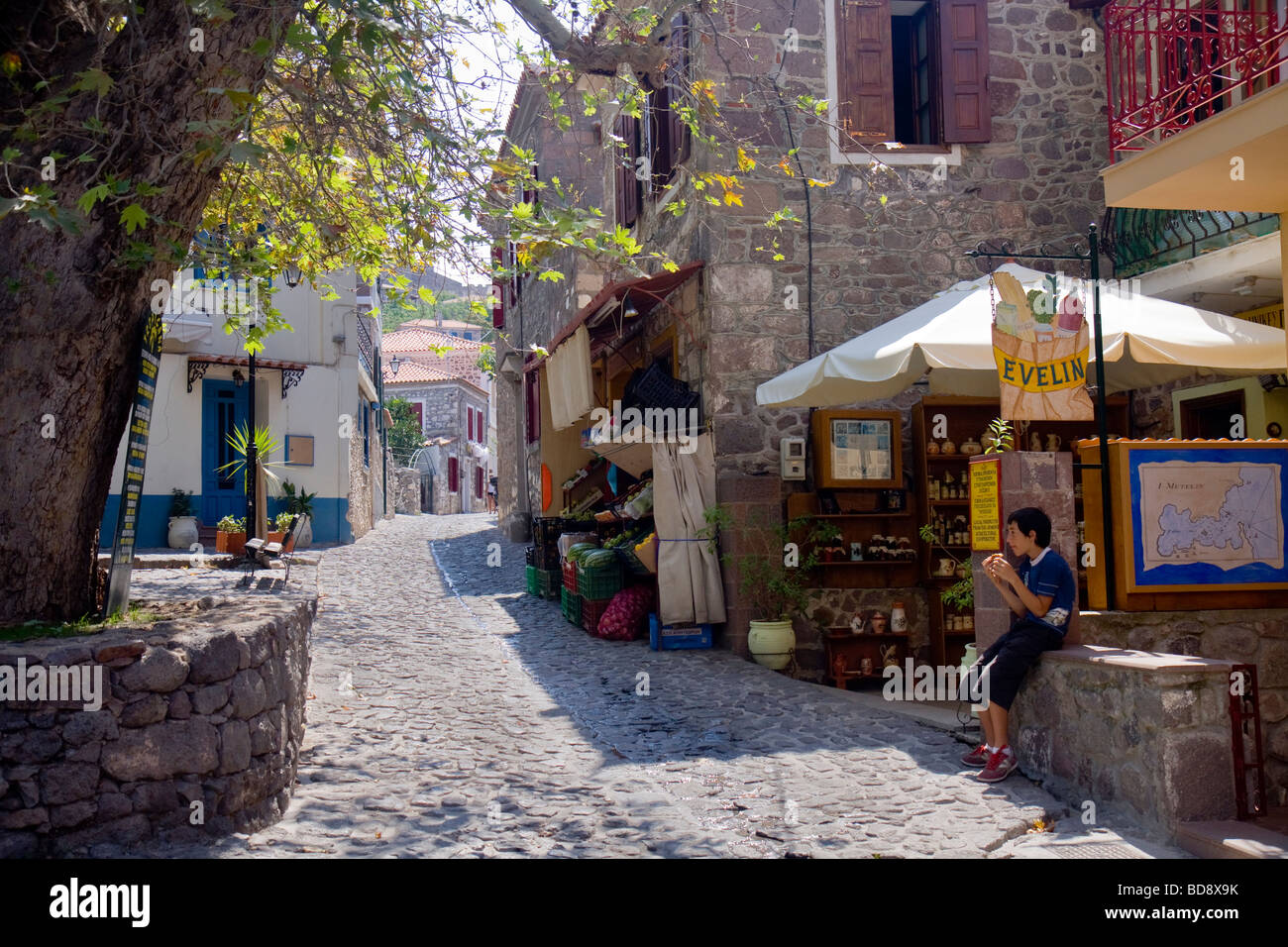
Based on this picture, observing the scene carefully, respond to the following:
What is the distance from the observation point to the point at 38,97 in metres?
4.86

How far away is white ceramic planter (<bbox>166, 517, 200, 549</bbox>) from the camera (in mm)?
15227

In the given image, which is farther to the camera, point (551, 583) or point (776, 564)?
point (551, 583)

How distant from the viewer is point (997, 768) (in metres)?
5.04

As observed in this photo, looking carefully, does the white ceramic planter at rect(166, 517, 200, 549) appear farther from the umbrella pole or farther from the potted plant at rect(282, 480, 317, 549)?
the umbrella pole

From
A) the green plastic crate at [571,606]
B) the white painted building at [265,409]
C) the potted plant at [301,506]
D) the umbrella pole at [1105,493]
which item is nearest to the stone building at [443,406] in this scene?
the white painted building at [265,409]

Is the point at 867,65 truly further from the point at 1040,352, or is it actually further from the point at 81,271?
the point at 81,271

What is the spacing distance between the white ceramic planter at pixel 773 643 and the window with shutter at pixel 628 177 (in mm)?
5242

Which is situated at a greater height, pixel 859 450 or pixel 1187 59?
pixel 1187 59

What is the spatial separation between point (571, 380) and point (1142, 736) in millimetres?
7253

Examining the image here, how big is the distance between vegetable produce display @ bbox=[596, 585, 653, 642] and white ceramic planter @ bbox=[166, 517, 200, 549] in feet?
27.2

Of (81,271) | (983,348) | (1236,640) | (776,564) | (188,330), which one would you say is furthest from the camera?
(188,330)

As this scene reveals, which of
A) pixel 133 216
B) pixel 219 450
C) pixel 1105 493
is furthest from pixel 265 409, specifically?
pixel 1105 493

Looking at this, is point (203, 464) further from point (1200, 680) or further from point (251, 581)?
point (1200, 680)

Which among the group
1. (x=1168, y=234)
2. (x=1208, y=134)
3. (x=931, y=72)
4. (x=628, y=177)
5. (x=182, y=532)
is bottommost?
(x=182, y=532)
